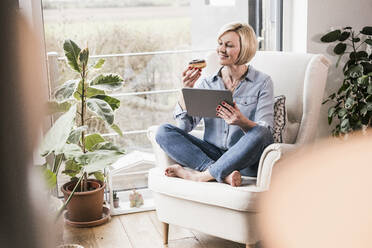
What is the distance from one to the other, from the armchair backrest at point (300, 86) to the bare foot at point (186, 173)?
49 cm

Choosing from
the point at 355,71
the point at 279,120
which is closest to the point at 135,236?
the point at 279,120

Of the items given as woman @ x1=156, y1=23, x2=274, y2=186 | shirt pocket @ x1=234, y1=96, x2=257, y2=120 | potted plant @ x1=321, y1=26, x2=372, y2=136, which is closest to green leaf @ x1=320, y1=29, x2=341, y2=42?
potted plant @ x1=321, y1=26, x2=372, y2=136

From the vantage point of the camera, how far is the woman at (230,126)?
216 cm

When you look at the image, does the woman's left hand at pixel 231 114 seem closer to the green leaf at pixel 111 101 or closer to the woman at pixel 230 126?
the woman at pixel 230 126

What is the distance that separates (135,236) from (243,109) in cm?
91

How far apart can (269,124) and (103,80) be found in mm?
884

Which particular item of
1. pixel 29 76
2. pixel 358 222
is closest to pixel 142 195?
pixel 358 222

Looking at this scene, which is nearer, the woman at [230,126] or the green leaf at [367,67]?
the woman at [230,126]

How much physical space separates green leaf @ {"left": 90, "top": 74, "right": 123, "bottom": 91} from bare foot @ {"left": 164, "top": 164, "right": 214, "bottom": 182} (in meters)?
0.52

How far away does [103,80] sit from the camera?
2473 mm

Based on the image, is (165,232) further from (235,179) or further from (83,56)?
(83,56)

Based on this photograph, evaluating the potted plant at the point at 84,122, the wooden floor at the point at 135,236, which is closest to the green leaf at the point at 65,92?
the potted plant at the point at 84,122

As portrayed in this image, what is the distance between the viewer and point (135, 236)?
8.41 ft

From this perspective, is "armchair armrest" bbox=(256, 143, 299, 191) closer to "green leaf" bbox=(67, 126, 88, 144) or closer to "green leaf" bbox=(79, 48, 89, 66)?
"green leaf" bbox=(67, 126, 88, 144)
